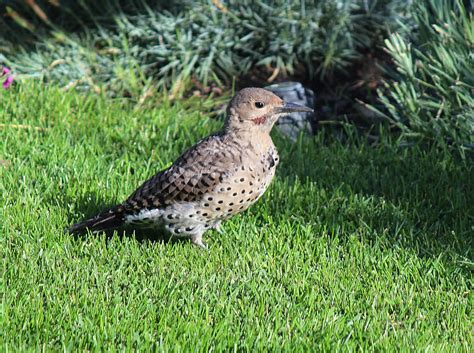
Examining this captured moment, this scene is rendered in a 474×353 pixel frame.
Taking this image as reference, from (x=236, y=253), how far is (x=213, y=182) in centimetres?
44

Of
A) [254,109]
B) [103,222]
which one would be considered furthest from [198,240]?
[254,109]

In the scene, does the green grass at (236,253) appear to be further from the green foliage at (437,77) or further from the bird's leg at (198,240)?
the green foliage at (437,77)

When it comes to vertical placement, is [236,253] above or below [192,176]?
below

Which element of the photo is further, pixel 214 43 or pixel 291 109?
pixel 214 43

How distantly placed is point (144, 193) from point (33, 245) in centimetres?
68

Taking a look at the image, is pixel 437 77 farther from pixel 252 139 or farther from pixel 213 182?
pixel 213 182

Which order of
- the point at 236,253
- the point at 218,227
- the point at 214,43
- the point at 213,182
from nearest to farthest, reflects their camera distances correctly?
1. the point at 213,182
2. the point at 236,253
3. the point at 218,227
4. the point at 214,43

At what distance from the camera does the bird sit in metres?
5.00

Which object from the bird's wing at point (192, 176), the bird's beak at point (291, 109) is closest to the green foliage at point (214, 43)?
the bird's beak at point (291, 109)

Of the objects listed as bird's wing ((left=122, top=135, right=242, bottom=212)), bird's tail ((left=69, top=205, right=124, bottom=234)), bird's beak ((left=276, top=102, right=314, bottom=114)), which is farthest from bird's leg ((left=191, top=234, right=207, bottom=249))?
bird's beak ((left=276, top=102, right=314, bottom=114))

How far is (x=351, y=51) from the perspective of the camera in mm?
7453

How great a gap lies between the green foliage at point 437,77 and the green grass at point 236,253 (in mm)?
219

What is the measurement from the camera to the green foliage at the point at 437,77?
20.1ft

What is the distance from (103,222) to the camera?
5188mm
